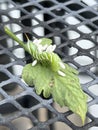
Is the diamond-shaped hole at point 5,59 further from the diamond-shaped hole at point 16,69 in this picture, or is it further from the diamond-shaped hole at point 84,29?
the diamond-shaped hole at point 84,29

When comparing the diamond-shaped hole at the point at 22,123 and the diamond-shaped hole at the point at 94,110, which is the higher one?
the diamond-shaped hole at the point at 94,110

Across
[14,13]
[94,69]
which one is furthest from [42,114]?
[14,13]

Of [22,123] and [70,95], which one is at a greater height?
[70,95]

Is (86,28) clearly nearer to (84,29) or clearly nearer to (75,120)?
(84,29)

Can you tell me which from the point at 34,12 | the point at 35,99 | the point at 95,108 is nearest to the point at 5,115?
the point at 35,99

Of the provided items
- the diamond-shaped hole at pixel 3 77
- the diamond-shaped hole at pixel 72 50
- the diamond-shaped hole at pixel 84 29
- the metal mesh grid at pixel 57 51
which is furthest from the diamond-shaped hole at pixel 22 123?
the diamond-shaped hole at pixel 84 29

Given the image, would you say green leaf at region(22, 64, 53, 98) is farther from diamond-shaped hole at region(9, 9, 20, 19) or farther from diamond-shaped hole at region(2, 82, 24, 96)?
diamond-shaped hole at region(9, 9, 20, 19)

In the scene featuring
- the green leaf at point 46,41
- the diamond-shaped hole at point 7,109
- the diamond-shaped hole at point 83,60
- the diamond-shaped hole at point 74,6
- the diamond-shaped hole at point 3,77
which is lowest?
the diamond-shaped hole at point 7,109

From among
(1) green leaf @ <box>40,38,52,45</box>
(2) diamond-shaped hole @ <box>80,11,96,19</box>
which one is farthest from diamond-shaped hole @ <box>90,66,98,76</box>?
(2) diamond-shaped hole @ <box>80,11,96,19</box>
